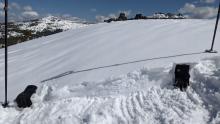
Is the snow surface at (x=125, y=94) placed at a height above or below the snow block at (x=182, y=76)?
below

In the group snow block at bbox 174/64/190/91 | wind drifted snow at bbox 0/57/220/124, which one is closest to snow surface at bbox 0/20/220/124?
wind drifted snow at bbox 0/57/220/124

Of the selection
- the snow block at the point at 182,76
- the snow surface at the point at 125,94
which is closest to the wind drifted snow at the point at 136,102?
the snow surface at the point at 125,94

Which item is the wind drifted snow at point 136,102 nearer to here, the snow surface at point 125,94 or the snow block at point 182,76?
the snow surface at point 125,94

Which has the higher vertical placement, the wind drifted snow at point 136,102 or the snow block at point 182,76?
the snow block at point 182,76

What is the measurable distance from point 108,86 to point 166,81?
1.76 metres

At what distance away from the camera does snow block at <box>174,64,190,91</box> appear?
316 inches

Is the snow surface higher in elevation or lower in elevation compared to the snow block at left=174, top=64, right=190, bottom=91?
lower

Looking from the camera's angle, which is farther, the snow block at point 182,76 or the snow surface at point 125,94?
the snow block at point 182,76

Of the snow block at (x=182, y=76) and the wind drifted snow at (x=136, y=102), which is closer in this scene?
the wind drifted snow at (x=136, y=102)

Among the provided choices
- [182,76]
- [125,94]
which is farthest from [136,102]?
[182,76]

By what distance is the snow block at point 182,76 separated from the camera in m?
8.03

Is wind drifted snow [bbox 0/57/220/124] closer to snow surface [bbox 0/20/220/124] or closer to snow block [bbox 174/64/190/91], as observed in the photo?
snow surface [bbox 0/20/220/124]

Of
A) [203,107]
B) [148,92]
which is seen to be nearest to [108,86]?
[148,92]

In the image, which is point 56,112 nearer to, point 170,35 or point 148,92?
point 148,92
